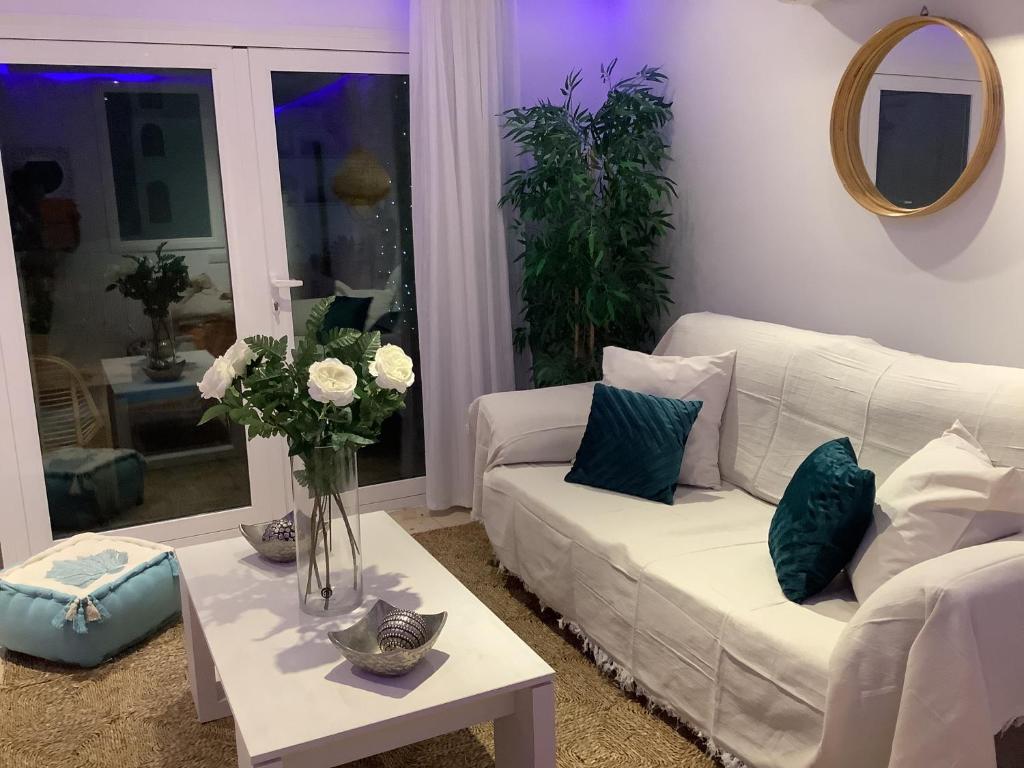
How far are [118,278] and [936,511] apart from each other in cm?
282

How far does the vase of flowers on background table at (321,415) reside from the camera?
183 cm

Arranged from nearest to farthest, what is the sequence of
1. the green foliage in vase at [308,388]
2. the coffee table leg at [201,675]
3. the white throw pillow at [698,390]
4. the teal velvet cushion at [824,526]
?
the green foliage in vase at [308,388], the teal velvet cushion at [824,526], the coffee table leg at [201,675], the white throw pillow at [698,390]

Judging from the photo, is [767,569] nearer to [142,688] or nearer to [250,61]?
[142,688]

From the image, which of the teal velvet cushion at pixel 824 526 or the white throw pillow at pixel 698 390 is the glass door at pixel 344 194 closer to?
the white throw pillow at pixel 698 390

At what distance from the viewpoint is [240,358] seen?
191 centimetres

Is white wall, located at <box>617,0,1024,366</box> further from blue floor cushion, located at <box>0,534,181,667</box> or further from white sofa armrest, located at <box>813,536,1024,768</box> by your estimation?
blue floor cushion, located at <box>0,534,181,667</box>

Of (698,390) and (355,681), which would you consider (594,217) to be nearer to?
(698,390)

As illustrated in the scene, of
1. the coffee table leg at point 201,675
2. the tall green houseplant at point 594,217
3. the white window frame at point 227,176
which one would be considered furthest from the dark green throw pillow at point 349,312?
the coffee table leg at point 201,675

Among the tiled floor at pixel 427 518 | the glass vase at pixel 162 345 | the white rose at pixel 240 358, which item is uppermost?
the white rose at pixel 240 358

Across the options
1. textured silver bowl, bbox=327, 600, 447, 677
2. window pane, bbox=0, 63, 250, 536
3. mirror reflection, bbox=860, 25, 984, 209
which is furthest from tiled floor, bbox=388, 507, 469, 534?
mirror reflection, bbox=860, 25, 984, 209

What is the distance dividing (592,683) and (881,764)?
902 millimetres

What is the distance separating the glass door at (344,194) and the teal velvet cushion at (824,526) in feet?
7.03

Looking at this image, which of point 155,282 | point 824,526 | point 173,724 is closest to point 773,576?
point 824,526

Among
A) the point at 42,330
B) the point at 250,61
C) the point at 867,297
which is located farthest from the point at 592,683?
the point at 250,61
